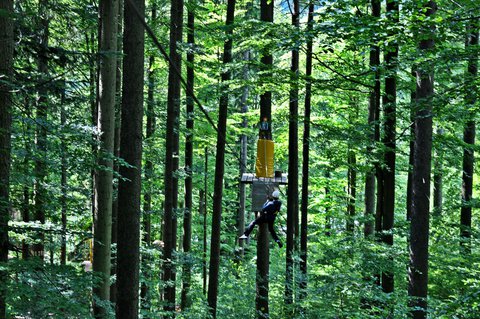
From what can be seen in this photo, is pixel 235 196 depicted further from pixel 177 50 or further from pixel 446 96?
pixel 446 96

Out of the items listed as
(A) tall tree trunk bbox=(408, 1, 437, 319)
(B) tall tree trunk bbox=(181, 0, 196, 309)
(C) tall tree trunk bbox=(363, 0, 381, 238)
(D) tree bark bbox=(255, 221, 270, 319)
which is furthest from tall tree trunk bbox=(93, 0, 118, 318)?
(A) tall tree trunk bbox=(408, 1, 437, 319)

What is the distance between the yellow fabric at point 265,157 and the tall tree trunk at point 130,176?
3.39m

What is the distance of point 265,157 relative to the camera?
9.37 m

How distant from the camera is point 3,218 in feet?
18.5

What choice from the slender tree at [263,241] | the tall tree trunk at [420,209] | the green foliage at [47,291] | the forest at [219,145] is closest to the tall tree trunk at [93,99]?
the forest at [219,145]

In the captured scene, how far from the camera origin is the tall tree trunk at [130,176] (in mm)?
6125

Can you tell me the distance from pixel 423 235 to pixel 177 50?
22.3 feet

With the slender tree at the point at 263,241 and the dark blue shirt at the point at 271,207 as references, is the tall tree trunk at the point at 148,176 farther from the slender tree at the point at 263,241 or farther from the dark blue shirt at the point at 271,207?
the dark blue shirt at the point at 271,207

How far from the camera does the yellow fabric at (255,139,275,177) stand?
30.1 feet

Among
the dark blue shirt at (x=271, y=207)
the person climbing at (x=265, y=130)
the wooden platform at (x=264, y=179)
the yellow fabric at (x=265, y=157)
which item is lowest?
the dark blue shirt at (x=271, y=207)

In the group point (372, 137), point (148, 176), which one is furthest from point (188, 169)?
point (372, 137)

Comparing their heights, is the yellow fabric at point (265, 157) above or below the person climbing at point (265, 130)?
below

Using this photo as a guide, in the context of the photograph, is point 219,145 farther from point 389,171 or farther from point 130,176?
point 130,176

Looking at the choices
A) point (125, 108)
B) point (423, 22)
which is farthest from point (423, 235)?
point (125, 108)
